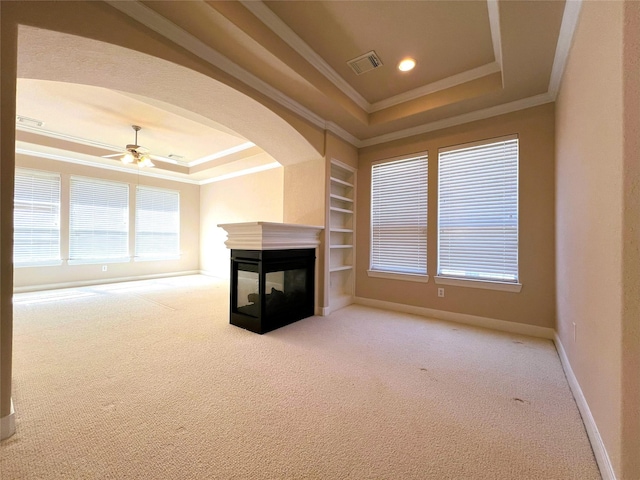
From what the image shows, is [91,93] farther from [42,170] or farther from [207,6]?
[42,170]

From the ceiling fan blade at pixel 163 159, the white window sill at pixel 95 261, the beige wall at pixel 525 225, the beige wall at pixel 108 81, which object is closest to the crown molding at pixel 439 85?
the beige wall at pixel 525 225

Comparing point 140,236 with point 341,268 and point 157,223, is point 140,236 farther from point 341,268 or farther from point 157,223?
point 341,268

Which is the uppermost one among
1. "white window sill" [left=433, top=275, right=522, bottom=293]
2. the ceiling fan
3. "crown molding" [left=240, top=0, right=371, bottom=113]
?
"crown molding" [left=240, top=0, right=371, bottom=113]

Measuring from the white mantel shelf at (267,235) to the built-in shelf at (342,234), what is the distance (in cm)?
74

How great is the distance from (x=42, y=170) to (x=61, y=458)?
6.18 meters

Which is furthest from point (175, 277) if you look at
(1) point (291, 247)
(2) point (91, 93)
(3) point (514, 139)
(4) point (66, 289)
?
(3) point (514, 139)

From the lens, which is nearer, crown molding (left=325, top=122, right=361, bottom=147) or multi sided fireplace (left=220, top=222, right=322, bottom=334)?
multi sided fireplace (left=220, top=222, right=322, bottom=334)

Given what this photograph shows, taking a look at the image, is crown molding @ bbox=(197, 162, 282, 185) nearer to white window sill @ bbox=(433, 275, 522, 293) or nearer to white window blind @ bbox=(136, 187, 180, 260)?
white window blind @ bbox=(136, 187, 180, 260)

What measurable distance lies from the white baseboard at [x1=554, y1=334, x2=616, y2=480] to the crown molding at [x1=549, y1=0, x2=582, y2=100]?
2.53m

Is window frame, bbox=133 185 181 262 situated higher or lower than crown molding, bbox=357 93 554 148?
lower

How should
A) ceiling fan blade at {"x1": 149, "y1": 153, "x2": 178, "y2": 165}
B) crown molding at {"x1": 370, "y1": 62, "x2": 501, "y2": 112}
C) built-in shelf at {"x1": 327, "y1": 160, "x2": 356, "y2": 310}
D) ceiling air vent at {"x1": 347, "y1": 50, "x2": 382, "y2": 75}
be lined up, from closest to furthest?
ceiling air vent at {"x1": 347, "y1": 50, "x2": 382, "y2": 75}, crown molding at {"x1": 370, "y1": 62, "x2": 501, "y2": 112}, built-in shelf at {"x1": 327, "y1": 160, "x2": 356, "y2": 310}, ceiling fan blade at {"x1": 149, "y1": 153, "x2": 178, "y2": 165}

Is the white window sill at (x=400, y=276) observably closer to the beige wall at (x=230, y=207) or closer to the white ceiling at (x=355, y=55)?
the white ceiling at (x=355, y=55)

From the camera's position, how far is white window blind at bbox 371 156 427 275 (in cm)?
367

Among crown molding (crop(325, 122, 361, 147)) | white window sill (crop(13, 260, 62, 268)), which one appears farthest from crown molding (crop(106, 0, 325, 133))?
white window sill (crop(13, 260, 62, 268))
